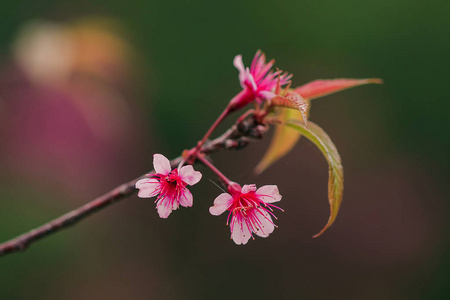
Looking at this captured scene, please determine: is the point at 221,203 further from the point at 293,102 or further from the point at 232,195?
the point at 293,102

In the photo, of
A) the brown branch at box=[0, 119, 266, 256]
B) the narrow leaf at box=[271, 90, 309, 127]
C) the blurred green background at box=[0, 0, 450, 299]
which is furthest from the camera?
the blurred green background at box=[0, 0, 450, 299]

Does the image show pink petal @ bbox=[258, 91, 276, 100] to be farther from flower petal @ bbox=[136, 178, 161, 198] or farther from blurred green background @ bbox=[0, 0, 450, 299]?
blurred green background @ bbox=[0, 0, 450, 299]

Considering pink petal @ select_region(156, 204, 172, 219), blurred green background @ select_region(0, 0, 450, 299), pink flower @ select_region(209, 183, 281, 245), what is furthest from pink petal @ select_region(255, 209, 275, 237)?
blurred green background @ select_region(0, 0, 450, 299)

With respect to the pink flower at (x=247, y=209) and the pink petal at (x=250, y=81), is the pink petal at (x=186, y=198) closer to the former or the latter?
the pink flower at (x=247, y=209)

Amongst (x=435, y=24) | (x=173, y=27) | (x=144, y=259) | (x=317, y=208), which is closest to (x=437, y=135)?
(x=435, y=24)

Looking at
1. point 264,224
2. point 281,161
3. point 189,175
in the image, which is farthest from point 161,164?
point 281,161

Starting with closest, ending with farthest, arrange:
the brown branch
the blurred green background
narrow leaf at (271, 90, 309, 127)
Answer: narrow leaf at (271, 90, 309, 127) → the brown branch → the blurred green background
